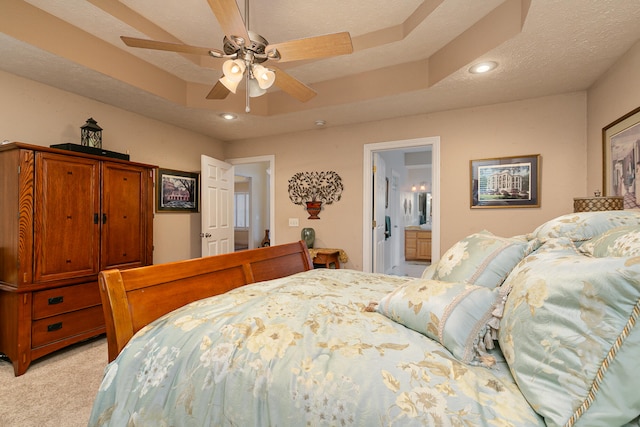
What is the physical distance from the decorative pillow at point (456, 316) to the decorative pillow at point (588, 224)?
0.61m

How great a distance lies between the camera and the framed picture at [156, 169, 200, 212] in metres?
3.81

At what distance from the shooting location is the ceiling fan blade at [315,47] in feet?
5.25

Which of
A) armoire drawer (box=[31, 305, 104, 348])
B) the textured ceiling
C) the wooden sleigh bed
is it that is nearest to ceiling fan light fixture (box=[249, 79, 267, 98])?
the textured ceiling

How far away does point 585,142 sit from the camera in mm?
2850

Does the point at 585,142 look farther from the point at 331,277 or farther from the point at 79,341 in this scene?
the point at 79,341

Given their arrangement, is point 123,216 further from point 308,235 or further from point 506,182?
point 506,182

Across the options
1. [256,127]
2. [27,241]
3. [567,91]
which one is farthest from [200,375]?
[567,91]

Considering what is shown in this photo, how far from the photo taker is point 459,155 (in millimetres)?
3338

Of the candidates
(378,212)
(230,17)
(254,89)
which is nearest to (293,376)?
(230,17)

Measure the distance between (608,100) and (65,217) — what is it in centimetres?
470

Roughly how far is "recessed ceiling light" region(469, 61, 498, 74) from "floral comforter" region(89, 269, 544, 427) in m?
2.24

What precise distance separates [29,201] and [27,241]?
0.31 meters

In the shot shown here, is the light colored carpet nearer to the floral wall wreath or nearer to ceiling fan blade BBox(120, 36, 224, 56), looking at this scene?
ceiling fan blade BBox(120, 36, 224, 56)

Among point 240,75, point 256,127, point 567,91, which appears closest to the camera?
point 240,75
